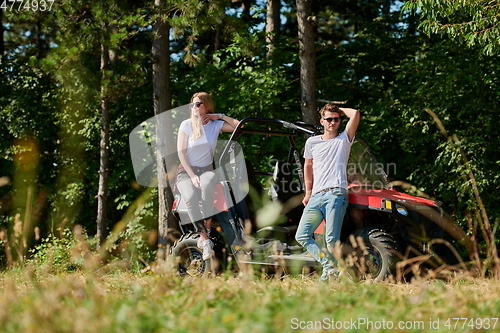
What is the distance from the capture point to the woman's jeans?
6852mm

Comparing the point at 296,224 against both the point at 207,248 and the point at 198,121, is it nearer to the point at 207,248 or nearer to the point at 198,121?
the point at 207,248

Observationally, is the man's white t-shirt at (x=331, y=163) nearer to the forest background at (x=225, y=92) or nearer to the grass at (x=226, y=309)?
the grass at (x=226, y=309)

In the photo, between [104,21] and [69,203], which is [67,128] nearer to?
[69,203]

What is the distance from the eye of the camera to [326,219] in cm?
613

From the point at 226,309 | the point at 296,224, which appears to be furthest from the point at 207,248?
the point at 226,309

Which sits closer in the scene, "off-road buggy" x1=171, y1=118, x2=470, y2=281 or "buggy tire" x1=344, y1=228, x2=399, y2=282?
"buggy tire" x1=344, y1=228, x2=399, y2=282

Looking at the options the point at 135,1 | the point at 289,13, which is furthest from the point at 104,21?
the point at 289,13

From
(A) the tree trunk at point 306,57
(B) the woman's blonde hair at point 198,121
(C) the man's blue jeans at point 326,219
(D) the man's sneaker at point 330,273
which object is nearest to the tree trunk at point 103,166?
(A) the tree trunk at point 306,57

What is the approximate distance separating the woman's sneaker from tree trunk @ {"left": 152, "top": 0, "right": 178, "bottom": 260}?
5312 millimetres

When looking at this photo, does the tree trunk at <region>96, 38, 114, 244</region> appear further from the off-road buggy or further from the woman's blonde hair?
the woman's blonde hair

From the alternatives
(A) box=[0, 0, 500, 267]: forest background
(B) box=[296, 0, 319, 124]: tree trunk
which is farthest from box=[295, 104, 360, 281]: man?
(B) box=[296, 0, 319, 124]: tree trunk

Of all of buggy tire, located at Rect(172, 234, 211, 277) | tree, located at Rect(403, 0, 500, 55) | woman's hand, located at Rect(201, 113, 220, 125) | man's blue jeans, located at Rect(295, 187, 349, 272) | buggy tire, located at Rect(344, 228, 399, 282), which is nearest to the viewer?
man's blue jeans, located at Rect(295, 187, 349, 272)

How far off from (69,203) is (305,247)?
11.1 metres

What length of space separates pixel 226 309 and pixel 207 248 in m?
3.34
